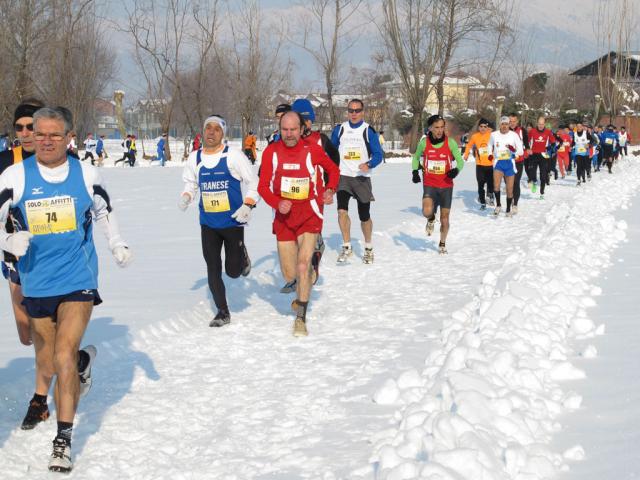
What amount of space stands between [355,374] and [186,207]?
2.31 metres

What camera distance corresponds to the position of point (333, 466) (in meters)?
3.72

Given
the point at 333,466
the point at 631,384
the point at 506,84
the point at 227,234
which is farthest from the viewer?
the point at 506,84

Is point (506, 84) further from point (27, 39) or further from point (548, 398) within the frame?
point (548, 398)

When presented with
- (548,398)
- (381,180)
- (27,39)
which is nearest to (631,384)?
(548,398)

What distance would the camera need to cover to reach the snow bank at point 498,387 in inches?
135

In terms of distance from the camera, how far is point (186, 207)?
6.62 meters

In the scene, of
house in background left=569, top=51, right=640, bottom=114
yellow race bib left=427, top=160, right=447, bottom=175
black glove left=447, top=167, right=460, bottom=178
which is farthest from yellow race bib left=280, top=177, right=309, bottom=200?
house in background left=569, top=51, right=640, bottom=114

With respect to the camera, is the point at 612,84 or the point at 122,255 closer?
the point at 122,255

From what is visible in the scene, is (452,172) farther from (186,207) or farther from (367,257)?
(186,207)

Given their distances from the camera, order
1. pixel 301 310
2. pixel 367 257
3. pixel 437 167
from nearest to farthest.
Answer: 1. pixel 301 310
2. pixel 367 257
3. pixel 437 167

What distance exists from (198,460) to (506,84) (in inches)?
2484

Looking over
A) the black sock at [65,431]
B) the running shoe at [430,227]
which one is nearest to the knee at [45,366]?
the black sock at [65,431]

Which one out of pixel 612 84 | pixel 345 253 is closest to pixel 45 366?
pixel 345 253

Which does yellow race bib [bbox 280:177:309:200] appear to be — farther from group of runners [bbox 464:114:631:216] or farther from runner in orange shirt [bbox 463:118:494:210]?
runner in orange shirt [bbox 463:118:494:210]
